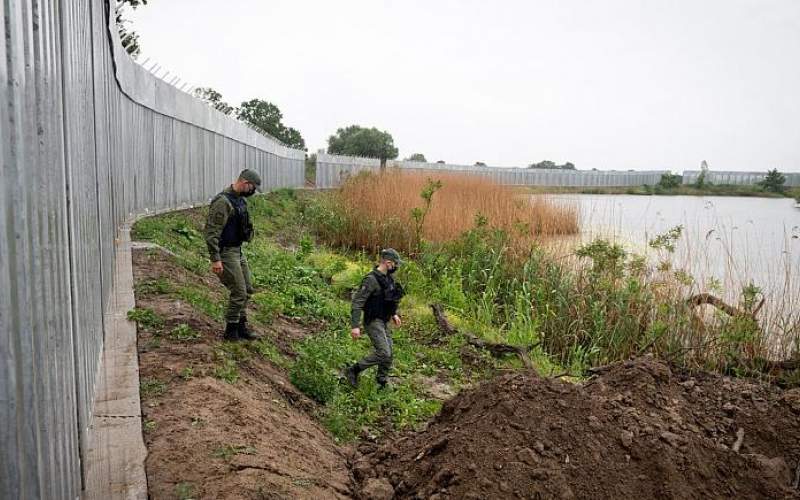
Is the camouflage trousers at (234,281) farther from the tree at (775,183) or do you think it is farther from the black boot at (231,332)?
the tree at (775,183)

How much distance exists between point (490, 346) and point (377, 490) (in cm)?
415

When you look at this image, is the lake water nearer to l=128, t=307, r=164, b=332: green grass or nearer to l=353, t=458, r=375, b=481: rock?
l=353, t=458, r=375, b=481: rock

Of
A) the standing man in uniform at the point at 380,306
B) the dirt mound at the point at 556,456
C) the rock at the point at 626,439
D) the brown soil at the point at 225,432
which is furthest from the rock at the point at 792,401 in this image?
the brown soil at the point at 225,432

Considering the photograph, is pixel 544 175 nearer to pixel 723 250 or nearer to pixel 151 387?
pixel 723 250

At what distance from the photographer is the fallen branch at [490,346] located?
749cm

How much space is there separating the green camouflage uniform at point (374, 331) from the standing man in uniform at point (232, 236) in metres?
0.99

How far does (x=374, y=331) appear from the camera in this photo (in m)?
5.84

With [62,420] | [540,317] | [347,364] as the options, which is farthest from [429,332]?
[62,420]

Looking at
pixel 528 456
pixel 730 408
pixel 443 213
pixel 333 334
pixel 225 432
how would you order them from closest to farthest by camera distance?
1. pixel 225 432
2. pixel 528 456
3. pixel 730 408
4. pixel 333 334
5. pixel 443 213

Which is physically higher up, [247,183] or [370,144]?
[370,144]

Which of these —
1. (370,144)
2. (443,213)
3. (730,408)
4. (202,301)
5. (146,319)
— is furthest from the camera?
(370,144)

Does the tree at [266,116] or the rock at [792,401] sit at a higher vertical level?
the tree at [266,116]

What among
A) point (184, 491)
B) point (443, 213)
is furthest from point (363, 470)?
point (443, 213)

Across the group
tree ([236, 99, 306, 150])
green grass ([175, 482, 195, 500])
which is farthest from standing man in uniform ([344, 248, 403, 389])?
tree ([236, 99, 306, 150])
